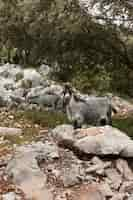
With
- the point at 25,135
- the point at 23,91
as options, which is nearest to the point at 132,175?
the point at 25,135

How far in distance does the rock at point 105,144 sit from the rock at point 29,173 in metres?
1.10

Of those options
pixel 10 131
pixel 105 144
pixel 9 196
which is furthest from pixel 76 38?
pixel 9 196

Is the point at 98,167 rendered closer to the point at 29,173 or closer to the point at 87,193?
the point at 87,193

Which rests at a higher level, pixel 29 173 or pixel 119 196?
pixel 119 196

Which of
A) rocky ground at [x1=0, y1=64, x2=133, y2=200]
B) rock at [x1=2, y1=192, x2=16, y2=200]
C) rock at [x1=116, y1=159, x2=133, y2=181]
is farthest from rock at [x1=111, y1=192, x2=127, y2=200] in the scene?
rock at [x1=2, y1=192, x2=16, y2=200]

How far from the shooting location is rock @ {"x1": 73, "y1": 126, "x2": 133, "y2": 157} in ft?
42.7

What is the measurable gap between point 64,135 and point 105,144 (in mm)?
1332

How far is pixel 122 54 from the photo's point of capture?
19438 millimetres

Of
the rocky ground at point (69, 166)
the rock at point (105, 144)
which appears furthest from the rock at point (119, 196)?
the rock at point (105, 144)

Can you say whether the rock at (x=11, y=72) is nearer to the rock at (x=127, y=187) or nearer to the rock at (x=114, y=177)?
the rock at (x=114, y=177)

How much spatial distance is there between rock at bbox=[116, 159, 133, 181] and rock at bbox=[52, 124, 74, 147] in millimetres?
1414

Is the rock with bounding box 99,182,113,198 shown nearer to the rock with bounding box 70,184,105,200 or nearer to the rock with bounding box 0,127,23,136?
the rock with bounding box 70,184,105,200

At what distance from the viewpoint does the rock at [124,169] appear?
41.6ft

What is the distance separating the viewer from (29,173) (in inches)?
493
